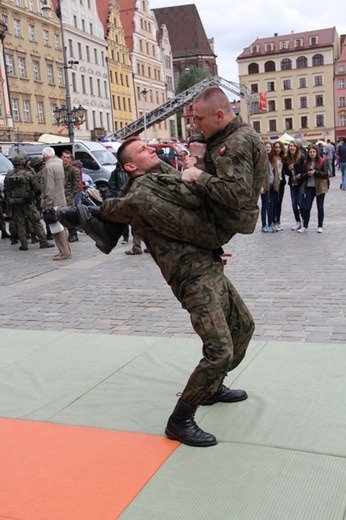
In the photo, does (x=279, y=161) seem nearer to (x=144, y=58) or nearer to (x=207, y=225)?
(x=207, y=225)

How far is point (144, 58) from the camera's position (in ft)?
261

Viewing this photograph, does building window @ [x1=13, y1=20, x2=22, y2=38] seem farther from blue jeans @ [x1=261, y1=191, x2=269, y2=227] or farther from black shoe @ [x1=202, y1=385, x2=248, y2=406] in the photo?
black shoe @ [x1=202, y1=385, x2=248, y2=406]

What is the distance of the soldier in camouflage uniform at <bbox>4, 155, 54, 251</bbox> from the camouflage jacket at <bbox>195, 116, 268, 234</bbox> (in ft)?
31.4

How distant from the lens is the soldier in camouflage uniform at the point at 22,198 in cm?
1241

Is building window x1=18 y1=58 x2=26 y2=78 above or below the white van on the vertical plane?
above

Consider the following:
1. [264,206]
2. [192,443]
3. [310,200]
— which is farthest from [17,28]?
[192,443]

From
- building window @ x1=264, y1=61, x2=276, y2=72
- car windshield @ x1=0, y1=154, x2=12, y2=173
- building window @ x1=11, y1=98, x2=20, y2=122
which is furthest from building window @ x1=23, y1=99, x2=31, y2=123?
building window @ x1=264, y1=61, x2=276, y2=72

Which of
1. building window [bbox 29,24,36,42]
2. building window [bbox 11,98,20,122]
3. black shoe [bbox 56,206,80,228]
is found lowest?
black shoe [bbox 56,206,80,228]

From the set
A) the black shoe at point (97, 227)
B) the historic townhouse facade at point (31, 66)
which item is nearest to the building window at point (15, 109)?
the historic townhouse facade at point (31, 66)

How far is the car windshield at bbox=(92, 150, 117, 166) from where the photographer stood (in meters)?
25.7

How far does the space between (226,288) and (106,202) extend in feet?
2.80

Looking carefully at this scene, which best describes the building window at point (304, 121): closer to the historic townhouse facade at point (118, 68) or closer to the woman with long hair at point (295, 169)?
the historic townhouse facade at point (118, 68)

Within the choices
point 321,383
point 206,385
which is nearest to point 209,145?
point 206,385

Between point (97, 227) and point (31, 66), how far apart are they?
5430cm
